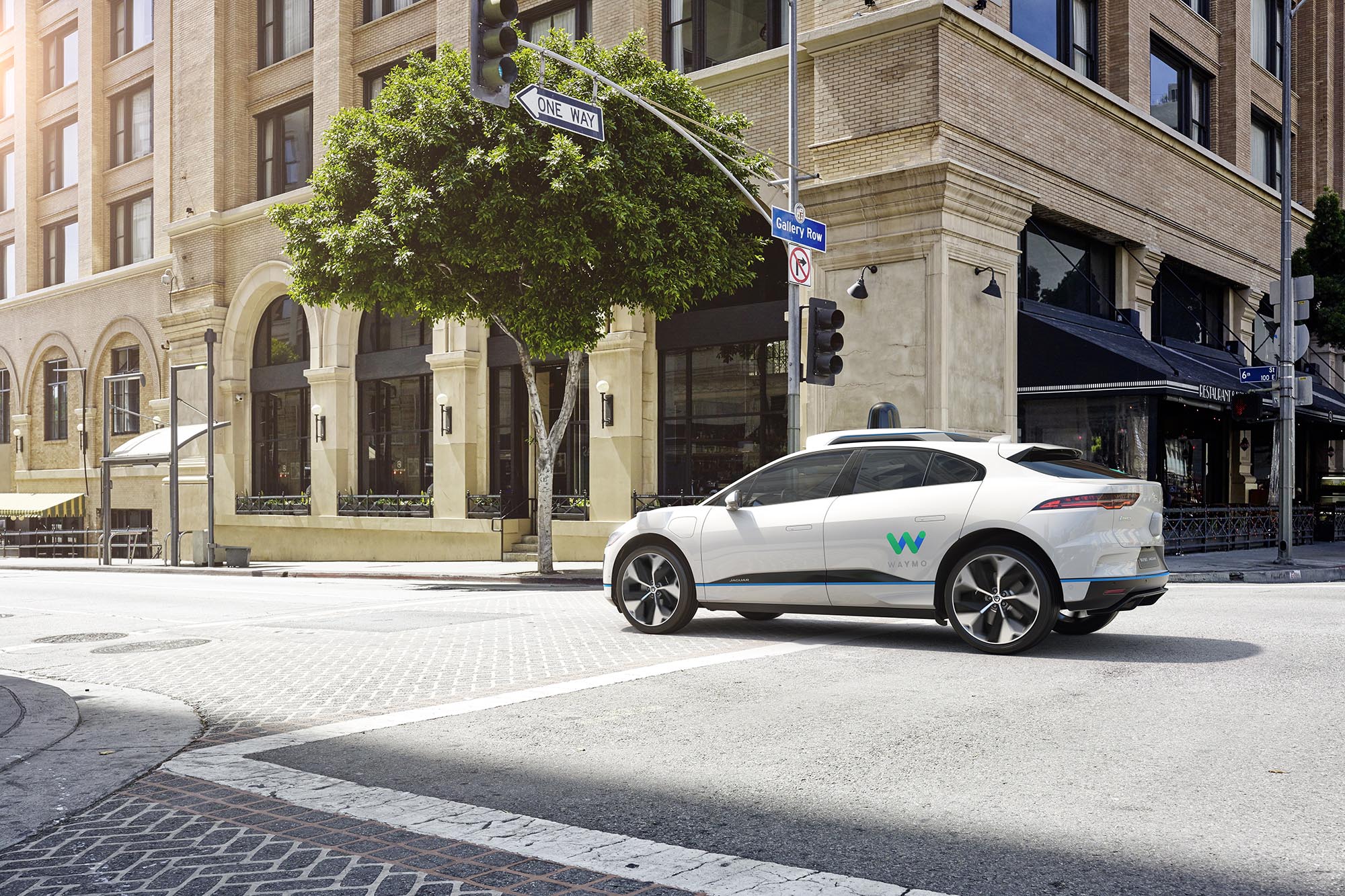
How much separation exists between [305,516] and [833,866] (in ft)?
95.4

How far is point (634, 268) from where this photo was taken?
60.5 ft

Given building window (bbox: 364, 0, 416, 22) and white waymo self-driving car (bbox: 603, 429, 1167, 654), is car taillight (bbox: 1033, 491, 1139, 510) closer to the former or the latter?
white waymo self-driving car (bbox: 603, 429, 1167, 654)

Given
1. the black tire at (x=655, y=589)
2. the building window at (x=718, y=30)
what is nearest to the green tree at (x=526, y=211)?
the building window at (x=718, y=30)

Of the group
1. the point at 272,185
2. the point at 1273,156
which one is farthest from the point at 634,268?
the point at 1273,156

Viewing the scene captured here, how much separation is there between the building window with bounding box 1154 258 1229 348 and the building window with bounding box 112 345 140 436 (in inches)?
1243

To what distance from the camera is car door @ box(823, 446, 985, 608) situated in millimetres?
8578

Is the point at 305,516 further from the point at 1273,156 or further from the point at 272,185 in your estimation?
the point at 1273,156

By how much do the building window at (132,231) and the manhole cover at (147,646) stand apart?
30689 mm

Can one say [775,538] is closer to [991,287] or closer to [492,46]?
[492,46]

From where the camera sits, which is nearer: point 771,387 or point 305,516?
point 771,387

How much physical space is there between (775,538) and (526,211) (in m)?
10.1

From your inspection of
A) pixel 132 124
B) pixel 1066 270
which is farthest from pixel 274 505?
pixel 1066 270

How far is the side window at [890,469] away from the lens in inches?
352

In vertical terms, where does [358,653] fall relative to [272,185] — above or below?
below
